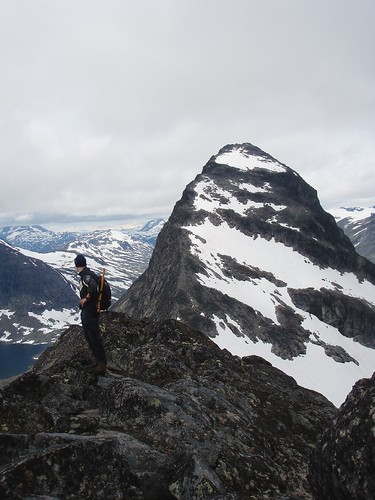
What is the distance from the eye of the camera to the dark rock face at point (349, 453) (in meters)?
6.95

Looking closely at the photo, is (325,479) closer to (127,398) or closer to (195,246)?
(127,398)

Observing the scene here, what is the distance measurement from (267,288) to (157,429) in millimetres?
127111

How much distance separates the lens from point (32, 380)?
1314cm

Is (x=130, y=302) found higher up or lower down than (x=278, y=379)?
lower down

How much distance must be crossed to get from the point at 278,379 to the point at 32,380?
14663 millimetres

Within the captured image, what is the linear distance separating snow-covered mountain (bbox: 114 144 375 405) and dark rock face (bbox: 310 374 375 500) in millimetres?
83796

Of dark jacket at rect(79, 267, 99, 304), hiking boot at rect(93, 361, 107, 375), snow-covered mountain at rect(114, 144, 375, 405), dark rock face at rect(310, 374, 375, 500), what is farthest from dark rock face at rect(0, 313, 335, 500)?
snow-covered mountain at rect(114, 144, 375, 405)

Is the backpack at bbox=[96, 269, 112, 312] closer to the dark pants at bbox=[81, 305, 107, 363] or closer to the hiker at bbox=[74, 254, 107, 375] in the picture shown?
the hiker at bbox=[74, 254, 107, 375]

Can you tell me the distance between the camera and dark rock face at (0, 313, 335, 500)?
858 cm

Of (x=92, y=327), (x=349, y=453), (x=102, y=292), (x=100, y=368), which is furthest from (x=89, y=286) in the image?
(x=349, y=453)

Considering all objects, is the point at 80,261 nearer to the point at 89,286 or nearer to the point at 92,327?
the point at 89,286

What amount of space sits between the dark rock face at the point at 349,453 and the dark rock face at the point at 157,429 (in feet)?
6.23

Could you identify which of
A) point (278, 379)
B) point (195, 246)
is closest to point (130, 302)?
point (195, 246)

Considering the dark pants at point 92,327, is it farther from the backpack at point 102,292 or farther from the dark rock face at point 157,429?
the dark rock face at point 157,429
